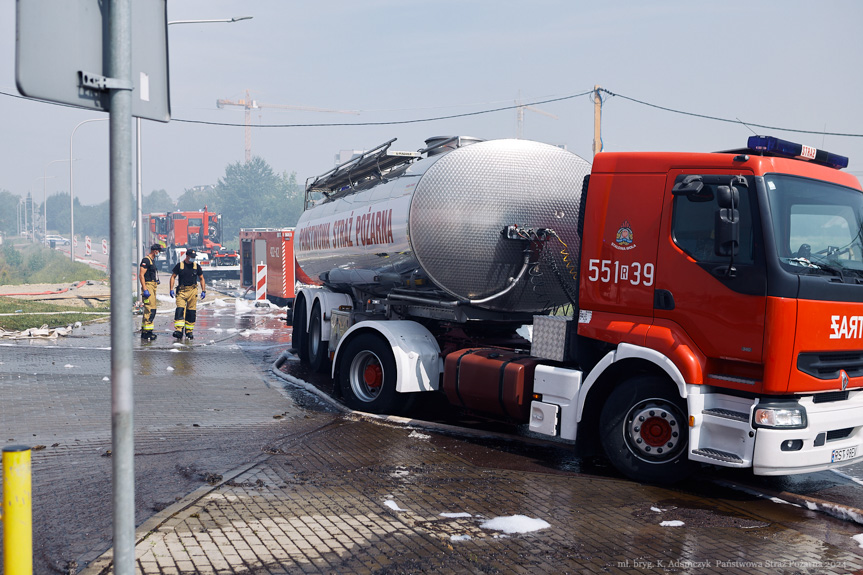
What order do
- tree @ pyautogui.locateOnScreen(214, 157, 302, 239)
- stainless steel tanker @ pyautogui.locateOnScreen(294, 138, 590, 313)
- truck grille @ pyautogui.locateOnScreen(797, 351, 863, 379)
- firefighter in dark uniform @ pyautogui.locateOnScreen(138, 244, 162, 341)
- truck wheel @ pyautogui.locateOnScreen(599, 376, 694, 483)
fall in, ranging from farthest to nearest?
tree @ pyautogui.locateOnScreen(214, 157, 302, 239), firefighter in dark uniform @ pyautogui.locateOnScreen(138, 244, 162, 341), stainless steel tanker @ pyautogui.locateOnScreen(294, 138, 590, 313), truck wheel @ pyautogui.locateOnScreen(599, 376, 694, 483), truck grille @ pyautogui.locateOnScreen(797, 351, 863, 379)

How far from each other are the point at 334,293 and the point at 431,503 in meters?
7.23

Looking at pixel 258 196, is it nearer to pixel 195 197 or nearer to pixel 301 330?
pixel 195 197

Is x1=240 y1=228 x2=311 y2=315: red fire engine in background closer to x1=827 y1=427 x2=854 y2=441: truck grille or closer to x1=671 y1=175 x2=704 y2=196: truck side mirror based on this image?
x1=671 y1=175 x2=704 y2=196: truck side mirror

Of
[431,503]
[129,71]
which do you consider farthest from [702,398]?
[129,71]

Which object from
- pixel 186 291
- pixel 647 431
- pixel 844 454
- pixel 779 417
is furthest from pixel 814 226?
pixel 186 291

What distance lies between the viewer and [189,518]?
5262mm

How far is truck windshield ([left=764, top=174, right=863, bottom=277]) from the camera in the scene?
6012mm

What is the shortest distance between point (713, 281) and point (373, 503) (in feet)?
9.95

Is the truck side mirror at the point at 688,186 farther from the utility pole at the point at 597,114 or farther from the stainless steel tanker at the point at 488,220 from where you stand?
the utility pole at the point at 597,114

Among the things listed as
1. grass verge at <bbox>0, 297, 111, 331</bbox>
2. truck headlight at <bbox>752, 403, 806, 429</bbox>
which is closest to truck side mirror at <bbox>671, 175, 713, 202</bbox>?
truck headlight at <bbox>752, 403, 806, 429</bbox>

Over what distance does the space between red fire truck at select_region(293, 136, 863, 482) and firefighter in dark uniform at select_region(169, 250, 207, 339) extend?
25.5 feet

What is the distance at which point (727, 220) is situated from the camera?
5.83 m

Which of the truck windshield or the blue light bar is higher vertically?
the blue light bar

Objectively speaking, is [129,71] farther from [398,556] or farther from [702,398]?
[702,398]
